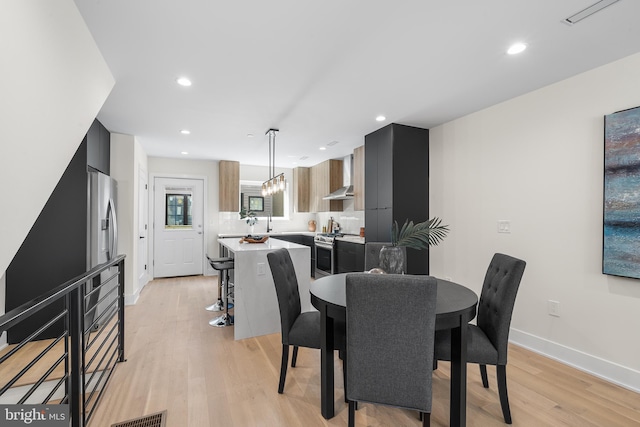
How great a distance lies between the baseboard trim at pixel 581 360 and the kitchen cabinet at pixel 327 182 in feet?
12.1

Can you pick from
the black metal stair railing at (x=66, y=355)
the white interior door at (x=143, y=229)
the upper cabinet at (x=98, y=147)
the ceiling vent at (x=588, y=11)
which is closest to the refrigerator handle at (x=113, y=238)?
the upper cabinet at (x=98, y=147)

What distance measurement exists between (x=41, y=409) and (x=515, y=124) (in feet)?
13.3

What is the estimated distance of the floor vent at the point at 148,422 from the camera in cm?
173

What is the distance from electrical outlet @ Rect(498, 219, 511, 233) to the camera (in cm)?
298

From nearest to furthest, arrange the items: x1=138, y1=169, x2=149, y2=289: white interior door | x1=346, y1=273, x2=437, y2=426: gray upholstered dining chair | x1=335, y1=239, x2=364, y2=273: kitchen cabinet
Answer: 1. x1=346, y1=273, x2=437, y2=426: gray upholstered dining chair
2. x1=335, y1=239, x2=364, y2=273: kitchen cabinet
3. x1=138, y1=169, x2=149, y2=289: white interior door

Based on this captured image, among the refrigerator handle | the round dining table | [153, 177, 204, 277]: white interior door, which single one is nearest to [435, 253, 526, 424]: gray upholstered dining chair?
the round dining table

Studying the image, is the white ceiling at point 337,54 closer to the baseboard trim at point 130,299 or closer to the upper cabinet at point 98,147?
the upper cabinet at point 98,147

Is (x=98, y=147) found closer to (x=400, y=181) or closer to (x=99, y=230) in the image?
(x=99, y=230)

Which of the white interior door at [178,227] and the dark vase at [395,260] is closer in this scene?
the dark vase at [395,260]

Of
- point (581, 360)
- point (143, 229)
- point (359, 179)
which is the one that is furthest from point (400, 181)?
point (143, 229)

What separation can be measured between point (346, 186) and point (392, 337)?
4.39 m

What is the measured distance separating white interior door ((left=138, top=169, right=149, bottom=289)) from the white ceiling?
5.48ft

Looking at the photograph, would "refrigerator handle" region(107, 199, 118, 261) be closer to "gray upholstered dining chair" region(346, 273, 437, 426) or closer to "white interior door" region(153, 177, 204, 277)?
"white interior door" region(153, 177, 204, 277)

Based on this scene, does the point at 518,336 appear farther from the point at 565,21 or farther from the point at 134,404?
the point at 134,404
